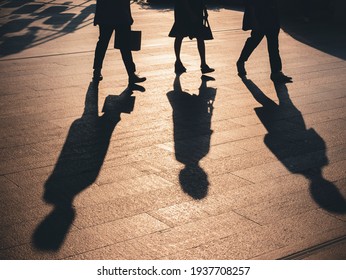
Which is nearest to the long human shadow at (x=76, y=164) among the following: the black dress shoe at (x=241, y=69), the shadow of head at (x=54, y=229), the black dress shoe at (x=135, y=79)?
the shadow of head at (x=54, y=229)

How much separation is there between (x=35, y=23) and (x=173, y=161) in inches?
492

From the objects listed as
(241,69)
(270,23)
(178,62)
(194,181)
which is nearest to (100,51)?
(178,62)

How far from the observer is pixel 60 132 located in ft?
24.6

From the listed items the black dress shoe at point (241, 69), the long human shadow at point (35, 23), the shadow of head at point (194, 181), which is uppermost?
the shadow of head at point (194, 181)

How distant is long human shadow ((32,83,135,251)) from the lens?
495 cm

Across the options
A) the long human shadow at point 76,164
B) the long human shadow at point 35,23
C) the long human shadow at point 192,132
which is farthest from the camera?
the long human shadow at point 35,23

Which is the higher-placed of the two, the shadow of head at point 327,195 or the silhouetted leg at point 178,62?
the shadow of head at point 327,195

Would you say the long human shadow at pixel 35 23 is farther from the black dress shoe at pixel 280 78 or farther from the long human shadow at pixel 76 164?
the black dress shoe at pixel 280 78

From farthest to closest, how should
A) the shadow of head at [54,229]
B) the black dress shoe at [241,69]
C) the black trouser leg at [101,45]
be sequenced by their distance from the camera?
the black dress shoe at [241,69], the black trouser leg at [101,45], the shadow of head at [54,229]

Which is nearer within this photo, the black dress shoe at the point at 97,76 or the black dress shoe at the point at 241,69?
the black dress shoe at the point at 97,76

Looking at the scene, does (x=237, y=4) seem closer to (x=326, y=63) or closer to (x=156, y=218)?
(x=326, y=63)

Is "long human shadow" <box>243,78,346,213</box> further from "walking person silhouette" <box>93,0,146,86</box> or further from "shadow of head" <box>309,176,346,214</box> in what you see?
"walking person silhouette" <box>93,0,146,86</box>

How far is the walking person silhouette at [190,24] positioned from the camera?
34.4ft

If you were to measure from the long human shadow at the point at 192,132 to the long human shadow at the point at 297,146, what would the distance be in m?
0.62
